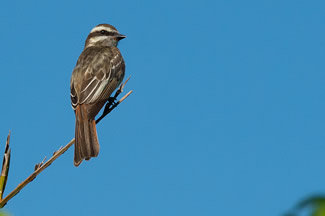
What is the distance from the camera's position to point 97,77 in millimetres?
8805

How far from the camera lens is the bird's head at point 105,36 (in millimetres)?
10797

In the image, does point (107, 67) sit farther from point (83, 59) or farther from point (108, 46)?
point (108, 46)

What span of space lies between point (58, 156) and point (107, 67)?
651cm

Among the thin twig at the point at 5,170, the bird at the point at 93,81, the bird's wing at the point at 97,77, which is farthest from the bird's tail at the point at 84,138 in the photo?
the thin twig at the point at 5,170

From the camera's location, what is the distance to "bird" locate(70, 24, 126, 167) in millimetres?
6601

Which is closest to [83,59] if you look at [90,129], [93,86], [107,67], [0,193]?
[107,67]

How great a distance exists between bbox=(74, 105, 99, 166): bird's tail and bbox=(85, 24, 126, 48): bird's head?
10.8ft

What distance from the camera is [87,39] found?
37.1 ft

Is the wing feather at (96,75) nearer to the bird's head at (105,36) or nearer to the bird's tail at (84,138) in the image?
the bird's tail at (84,138)

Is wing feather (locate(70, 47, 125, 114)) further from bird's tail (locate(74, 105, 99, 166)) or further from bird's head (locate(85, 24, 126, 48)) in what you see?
bird's head (locate(85, 24, 126, 48))

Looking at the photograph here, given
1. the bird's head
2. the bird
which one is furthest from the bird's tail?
the bird's head

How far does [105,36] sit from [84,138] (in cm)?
470

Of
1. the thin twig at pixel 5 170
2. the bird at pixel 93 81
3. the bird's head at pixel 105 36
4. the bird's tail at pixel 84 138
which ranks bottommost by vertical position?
the thin twig at pixel 5 170

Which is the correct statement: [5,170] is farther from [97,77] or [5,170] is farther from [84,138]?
[97,77]
